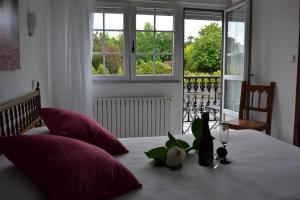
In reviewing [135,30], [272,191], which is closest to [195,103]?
[135,30]

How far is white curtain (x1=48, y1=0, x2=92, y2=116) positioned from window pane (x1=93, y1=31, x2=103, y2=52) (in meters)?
0.26

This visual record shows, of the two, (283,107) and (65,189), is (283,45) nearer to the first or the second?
(283,107)

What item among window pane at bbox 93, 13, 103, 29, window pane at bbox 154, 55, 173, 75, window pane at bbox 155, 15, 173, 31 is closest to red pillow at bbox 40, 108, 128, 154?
window pane at bbox 93, 13, 103, 29

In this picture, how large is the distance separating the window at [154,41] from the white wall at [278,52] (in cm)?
110

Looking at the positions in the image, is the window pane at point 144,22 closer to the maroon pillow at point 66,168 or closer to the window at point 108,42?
the window at point 108,42

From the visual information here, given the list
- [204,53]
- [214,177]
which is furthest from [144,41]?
[204,53]

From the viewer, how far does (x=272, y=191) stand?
1204 millimetres

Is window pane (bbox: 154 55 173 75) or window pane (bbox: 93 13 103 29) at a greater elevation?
window pane (bbox: 93 13 103 29)

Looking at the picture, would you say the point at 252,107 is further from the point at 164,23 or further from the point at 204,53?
the point at 204,53

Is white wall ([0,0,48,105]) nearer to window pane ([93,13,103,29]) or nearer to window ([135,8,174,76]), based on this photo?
window pane ([93,13,103,29])

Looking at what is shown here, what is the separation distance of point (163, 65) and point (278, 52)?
1.45 m

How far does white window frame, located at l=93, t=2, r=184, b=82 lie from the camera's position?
12.2 ft

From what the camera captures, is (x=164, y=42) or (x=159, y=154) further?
(x=164, y=42)

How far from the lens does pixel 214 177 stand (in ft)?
4.46
